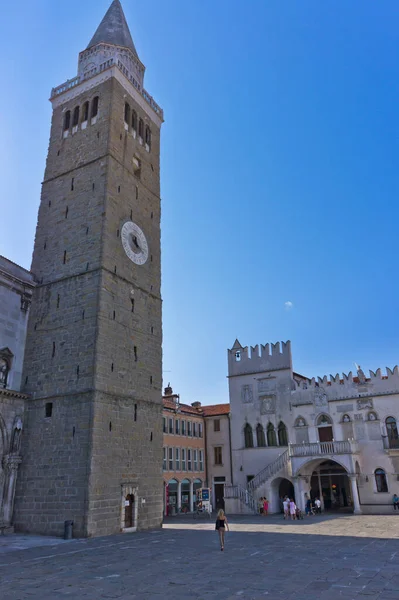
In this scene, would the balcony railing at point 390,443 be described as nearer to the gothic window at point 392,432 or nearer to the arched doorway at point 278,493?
the gothic window at point 392,432

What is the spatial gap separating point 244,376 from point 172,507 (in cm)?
1156

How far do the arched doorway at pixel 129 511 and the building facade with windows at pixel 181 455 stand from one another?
40.1 ft

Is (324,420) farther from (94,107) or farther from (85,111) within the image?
(85,111)

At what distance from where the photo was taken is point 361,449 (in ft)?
107

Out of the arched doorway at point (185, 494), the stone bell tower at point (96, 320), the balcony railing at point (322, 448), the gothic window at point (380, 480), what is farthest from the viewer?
the arched doorway at point (185, 494)

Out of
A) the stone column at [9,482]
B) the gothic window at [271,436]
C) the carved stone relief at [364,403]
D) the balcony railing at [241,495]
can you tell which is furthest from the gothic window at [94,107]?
the balcony railing at [241,495]

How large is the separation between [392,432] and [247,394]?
36.8 ft

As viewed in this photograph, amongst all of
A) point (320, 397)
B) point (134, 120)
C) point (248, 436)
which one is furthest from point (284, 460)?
point (134, 120)

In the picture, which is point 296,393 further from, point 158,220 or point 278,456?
point 158,220

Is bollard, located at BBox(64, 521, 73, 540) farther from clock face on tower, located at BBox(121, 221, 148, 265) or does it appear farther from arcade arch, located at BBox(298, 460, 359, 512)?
arcade arch, located at BBox(298, 460, 359, 512)

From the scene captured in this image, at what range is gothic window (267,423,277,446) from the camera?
36156 mm

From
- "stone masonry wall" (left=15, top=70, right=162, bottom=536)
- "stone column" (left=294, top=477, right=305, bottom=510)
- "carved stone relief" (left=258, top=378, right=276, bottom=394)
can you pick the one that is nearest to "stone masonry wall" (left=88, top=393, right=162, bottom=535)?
"stone masonry wall" (left=15, top=70, right=162, bottom=536)

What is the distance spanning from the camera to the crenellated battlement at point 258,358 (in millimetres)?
37312

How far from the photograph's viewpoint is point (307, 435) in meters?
35.0
